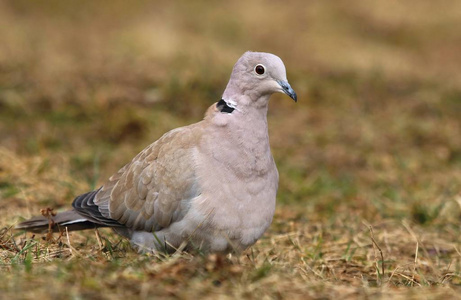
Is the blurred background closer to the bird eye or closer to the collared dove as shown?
the collared dove

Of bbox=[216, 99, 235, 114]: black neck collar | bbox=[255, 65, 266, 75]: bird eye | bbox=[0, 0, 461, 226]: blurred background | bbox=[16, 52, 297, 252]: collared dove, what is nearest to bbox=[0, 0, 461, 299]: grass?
bbox=[0, 0, 461, 226]: blurred background

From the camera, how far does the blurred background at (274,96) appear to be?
250 inches

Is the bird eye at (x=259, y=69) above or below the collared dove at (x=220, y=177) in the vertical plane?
above

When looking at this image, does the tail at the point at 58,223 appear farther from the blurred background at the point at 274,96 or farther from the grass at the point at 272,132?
the blurred background at the point at 274,96

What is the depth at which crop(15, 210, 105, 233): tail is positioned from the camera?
14.1ft

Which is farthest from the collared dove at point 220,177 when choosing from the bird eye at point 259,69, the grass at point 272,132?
the grass at point 272,132

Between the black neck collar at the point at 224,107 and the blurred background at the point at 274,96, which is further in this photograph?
the blurred background at the point at 274,96

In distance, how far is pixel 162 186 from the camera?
3.89 m

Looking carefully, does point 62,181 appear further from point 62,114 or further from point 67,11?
point 67,11

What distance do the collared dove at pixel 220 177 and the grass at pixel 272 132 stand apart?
7.0 inches

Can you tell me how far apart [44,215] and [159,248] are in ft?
2.59

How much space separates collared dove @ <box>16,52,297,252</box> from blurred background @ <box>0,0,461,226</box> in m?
1.50

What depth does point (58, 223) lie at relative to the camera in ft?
14.1

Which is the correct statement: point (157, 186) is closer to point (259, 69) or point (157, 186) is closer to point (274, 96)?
point (259, 69)
